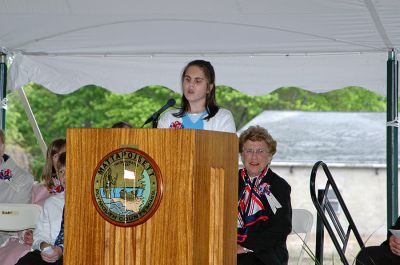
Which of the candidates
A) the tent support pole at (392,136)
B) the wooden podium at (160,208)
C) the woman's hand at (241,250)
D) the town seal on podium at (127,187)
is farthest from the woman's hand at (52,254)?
the tent support pole at (392,136)

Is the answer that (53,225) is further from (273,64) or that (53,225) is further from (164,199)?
(273,64)

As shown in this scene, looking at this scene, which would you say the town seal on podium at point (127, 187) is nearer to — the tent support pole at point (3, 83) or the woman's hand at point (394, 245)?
the woman's hand at point (394, 245)

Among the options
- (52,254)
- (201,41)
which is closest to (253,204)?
(52,254)

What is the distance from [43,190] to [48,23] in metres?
1.44

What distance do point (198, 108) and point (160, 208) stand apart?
1605 mm

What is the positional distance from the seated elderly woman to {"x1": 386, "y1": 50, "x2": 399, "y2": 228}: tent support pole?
2157 mm

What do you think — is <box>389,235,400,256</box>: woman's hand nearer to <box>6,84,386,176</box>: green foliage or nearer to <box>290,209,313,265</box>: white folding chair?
<box>290,209,313,265</box>: white folding chair

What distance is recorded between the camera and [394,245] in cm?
579

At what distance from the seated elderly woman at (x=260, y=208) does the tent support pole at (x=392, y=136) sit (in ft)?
7.08

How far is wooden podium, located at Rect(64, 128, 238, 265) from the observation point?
294 cm

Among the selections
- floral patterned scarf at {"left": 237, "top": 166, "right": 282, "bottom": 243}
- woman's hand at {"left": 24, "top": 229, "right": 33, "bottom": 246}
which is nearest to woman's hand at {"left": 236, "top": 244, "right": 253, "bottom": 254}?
floral patterned scarf at {"left": 237, "top": 166, "right": 282, "bottom": 243}

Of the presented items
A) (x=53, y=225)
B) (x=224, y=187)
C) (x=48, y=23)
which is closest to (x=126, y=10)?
(x=48, y=23)

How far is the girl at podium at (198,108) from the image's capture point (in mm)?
4383

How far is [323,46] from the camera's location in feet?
25.2
